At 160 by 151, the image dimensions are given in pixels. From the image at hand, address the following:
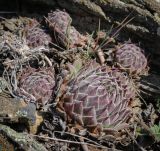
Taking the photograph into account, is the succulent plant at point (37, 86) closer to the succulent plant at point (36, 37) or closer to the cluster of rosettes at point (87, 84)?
the cluster of rosettes at point (87, 84)

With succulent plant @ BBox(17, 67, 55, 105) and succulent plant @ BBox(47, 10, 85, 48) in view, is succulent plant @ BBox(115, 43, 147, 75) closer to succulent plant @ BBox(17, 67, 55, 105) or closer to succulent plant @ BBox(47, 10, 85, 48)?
succulent plant @ BBox(47, 10, 85, 48)

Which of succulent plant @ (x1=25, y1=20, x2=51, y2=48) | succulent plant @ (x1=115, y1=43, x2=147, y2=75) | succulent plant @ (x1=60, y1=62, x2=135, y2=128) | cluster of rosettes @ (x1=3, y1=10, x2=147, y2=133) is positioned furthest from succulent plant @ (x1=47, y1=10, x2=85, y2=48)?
succulent plant @ (x1=60, y1=62, x2=135, y2=128)

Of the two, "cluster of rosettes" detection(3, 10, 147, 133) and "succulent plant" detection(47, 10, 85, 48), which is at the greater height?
"succulent plant" detection(47, 10, 85, 48)

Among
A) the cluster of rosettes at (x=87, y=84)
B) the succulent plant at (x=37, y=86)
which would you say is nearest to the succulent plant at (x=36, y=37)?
the cluster of rosettes at (x=87, y=84)

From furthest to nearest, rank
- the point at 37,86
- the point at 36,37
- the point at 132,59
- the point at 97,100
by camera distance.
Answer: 1. the point at 36,37
2. the point at 132,59
3. the point at 37,86
4. the point at 97,100

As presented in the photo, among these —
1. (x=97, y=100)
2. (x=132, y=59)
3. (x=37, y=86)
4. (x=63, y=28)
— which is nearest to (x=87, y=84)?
(x=97, y=100)

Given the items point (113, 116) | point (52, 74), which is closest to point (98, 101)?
point (113, 116)

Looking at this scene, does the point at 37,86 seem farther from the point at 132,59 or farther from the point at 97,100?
the point at 132,59
